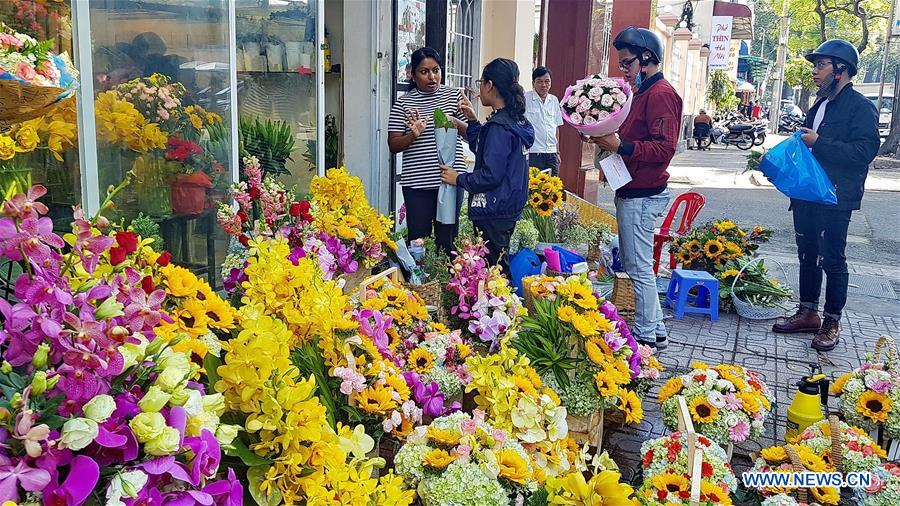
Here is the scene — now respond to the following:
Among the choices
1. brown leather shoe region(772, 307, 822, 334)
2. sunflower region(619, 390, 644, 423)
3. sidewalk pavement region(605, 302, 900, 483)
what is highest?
sunflower region(619, 390, 644, 423)

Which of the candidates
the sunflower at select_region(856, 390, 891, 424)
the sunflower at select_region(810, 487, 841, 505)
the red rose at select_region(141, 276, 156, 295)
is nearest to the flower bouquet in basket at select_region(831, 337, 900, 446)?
the sunflower at select_region(856, 390, 891, 424)

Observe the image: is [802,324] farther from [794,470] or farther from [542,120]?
[542,120]

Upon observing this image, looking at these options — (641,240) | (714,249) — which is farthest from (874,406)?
(714,249)

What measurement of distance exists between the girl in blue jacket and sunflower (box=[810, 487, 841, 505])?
2.03 metres

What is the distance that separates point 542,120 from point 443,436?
6.40 metres

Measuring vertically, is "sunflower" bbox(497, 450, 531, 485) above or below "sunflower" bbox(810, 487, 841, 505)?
above

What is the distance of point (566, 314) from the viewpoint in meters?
2.95

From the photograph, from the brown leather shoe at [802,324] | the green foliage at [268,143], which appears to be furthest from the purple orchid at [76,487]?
the brown leather shoe at [802,324]

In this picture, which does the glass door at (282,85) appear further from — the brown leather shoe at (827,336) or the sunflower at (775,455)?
the brown leather shoe at (827,336)

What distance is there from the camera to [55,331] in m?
1.02

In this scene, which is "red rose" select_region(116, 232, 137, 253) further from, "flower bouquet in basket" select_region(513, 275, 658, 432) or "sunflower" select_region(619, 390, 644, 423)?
"sunflower" select_region(619, 390, 644, 423)

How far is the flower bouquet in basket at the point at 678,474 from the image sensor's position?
2.20m

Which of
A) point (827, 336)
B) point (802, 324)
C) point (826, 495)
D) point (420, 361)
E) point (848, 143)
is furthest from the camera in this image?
point (802, 324)

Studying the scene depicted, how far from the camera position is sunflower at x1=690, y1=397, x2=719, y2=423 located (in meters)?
3.05
